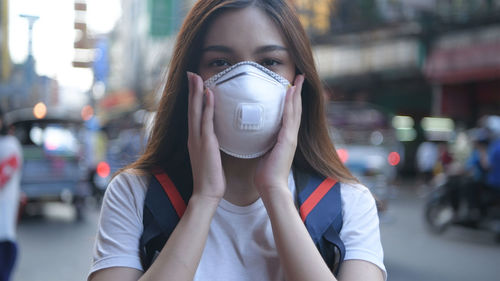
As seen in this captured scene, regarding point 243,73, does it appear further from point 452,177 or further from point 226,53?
point 452,177

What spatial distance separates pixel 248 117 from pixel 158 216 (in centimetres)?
31

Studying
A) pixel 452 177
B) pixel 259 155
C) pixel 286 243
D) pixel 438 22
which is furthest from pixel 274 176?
pixel 438 22

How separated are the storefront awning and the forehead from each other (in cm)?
1520

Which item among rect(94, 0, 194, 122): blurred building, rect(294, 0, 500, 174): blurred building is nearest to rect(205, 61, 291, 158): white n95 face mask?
rect(294, 0, 500, 174): blurred building

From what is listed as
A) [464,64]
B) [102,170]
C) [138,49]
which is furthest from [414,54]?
[138,49]

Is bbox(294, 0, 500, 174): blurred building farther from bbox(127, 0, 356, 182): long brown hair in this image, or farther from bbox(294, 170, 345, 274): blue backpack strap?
bbox(294, 170, 345, 274): blue backpack strap

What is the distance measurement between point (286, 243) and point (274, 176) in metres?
0.17

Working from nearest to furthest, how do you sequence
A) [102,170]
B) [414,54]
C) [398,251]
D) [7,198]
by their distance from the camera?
[7,198], [398,251], [102,170], [414,54]

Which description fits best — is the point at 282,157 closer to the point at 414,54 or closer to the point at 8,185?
the point at 8,185

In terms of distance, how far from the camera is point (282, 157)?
1.47 m

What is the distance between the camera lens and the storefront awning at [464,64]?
15602mm

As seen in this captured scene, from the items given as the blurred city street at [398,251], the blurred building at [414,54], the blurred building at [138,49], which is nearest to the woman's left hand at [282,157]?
the blurred city street at [398,251]

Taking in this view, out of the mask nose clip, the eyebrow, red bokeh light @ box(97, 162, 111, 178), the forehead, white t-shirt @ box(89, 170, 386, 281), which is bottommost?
red bokeh light @ box(97, 162, 111, 178)

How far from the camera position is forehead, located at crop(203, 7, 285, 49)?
149cm
